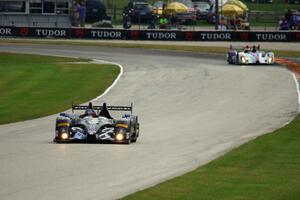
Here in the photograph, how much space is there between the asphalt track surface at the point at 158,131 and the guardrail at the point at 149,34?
14.8m

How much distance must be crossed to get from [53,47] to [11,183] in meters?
45.3

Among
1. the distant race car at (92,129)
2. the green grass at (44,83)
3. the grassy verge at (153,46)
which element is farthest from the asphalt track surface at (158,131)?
the grassy verge at (153,46)

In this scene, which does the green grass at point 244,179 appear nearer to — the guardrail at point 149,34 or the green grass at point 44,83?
the green grass at point 44,83

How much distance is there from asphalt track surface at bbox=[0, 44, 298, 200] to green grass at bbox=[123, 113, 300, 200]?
41cm

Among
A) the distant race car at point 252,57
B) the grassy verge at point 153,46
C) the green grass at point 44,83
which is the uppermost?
the distant race car at point 252,57

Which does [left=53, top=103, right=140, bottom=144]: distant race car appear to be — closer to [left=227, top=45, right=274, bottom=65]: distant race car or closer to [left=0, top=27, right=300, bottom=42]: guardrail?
[left=227, top=45, right=274, bottom=65]: distant race car

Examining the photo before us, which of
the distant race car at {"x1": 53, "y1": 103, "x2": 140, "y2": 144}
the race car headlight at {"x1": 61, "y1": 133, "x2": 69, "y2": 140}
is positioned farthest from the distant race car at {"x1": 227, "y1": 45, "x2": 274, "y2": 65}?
the race car headlight at {"x1": 61, "y1": 133, "x2": 69, "y2": 140}

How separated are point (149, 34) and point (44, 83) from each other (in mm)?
26017

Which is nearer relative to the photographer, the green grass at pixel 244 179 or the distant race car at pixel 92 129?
the green grass at pixel 244 179

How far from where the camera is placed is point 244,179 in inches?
601

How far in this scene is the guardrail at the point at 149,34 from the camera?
62.5 metres

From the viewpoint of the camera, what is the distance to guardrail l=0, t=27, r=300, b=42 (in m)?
62.5

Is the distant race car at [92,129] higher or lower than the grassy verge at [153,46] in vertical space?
higher

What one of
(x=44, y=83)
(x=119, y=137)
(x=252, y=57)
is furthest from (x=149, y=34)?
(x=119, y=137)
